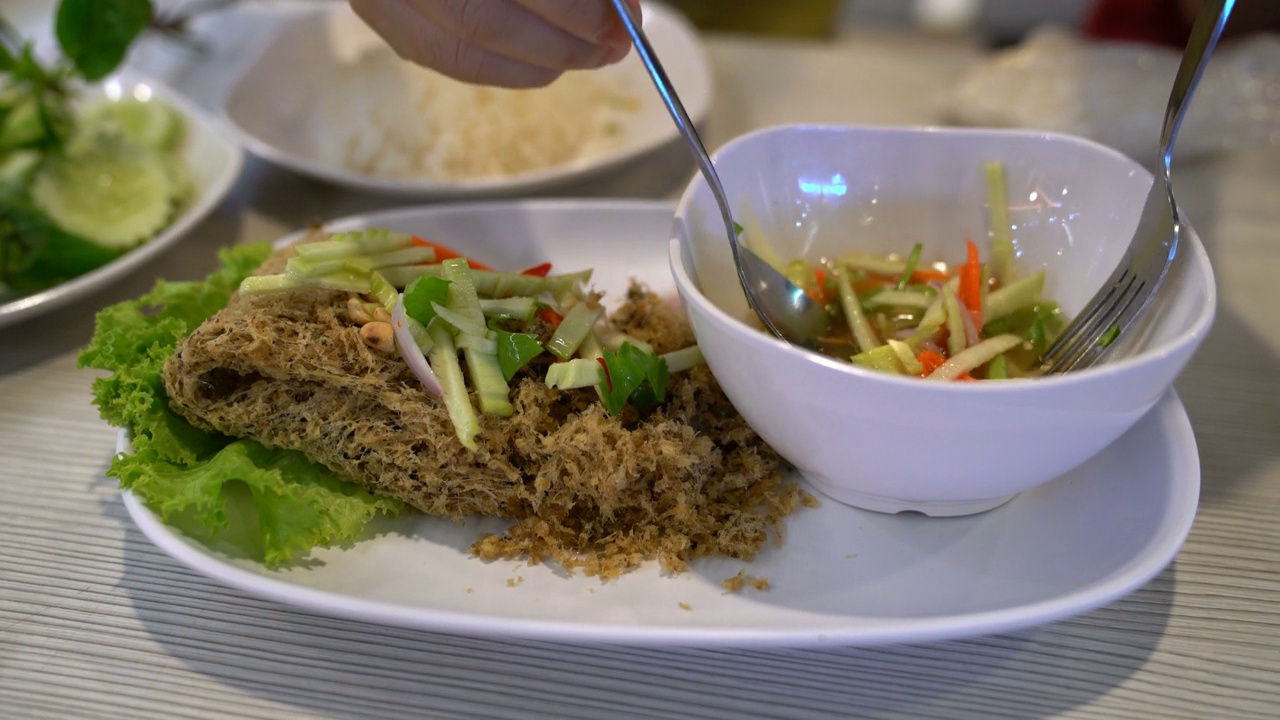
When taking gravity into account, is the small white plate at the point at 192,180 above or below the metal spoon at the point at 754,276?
below

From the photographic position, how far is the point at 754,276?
1593mm

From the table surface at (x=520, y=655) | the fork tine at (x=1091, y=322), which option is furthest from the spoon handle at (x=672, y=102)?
the table surface at (x=520, y=655)

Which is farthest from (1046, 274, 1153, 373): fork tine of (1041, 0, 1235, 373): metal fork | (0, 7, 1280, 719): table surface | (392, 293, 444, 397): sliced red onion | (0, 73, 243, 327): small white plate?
(0, 73, 243, 327): small white plate

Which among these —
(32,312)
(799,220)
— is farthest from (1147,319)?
(32,312)

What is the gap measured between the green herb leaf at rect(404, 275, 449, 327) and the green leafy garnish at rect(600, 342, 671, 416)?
325 mm

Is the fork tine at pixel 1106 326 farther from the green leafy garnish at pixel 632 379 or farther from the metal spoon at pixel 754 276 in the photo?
the green leafy garnish at pixel 632 379

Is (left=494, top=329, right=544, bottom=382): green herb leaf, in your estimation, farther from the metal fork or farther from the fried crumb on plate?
the metal fork

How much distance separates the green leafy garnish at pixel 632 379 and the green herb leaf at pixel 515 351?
13cm

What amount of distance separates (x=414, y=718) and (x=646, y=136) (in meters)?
2.08

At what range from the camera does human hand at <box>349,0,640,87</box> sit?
1.53 m

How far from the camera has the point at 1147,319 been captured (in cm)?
140

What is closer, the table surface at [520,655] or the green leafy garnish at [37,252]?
the table surface at [520,655]

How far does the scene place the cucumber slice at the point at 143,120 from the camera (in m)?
2.61

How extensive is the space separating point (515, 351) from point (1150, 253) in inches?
44.5
